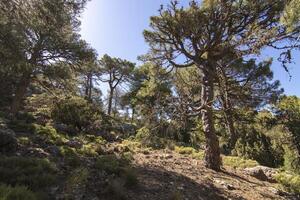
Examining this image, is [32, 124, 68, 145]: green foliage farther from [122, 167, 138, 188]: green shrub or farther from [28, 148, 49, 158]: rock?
[122, 167, 138, 188]: green shrub

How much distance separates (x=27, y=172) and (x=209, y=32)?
7.31 meters

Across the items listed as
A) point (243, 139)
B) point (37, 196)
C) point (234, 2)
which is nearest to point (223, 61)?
point (234, 2)

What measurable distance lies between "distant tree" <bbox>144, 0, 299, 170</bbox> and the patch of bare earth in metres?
1.04

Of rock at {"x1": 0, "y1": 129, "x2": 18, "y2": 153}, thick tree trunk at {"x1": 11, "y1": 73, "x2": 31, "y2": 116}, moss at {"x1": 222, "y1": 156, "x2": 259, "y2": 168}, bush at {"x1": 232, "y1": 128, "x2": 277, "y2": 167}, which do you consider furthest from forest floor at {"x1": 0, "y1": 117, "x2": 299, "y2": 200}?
thick tree trunk at {"x1": 11, "y1": 73, "x2": 31, "y2": 116}

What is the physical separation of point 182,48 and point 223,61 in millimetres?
2864

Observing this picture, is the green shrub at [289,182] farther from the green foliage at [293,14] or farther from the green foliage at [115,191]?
the green foliage at [115,191]

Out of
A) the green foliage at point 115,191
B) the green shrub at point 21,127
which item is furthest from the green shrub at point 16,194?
the green shrub at point 21,127

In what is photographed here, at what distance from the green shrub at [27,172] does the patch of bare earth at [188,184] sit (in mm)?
1700

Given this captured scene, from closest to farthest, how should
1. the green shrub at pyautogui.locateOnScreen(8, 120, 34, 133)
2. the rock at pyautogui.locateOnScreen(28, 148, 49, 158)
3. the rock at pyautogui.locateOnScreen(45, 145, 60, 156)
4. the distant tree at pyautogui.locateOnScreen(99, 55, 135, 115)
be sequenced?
1. the rock at pyautogui.locateOnScreen(28, 148, 49, 158)
2. the rock at pyautogui.locateOnScreen(45, 145, 60, 156)
3. the green shrub at pyautogui.locateOnScreen(8, 120, 34, 133)
4. the distant tree at pyautogui.locateOnScreen(99, 55, 135, 115)

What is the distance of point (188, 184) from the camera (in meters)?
7.58

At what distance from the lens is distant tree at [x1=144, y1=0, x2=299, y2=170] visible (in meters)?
9.37

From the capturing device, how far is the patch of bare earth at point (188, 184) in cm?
654

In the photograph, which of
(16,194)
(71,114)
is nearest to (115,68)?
(71,114)

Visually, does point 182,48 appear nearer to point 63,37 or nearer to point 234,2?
point 234,2
